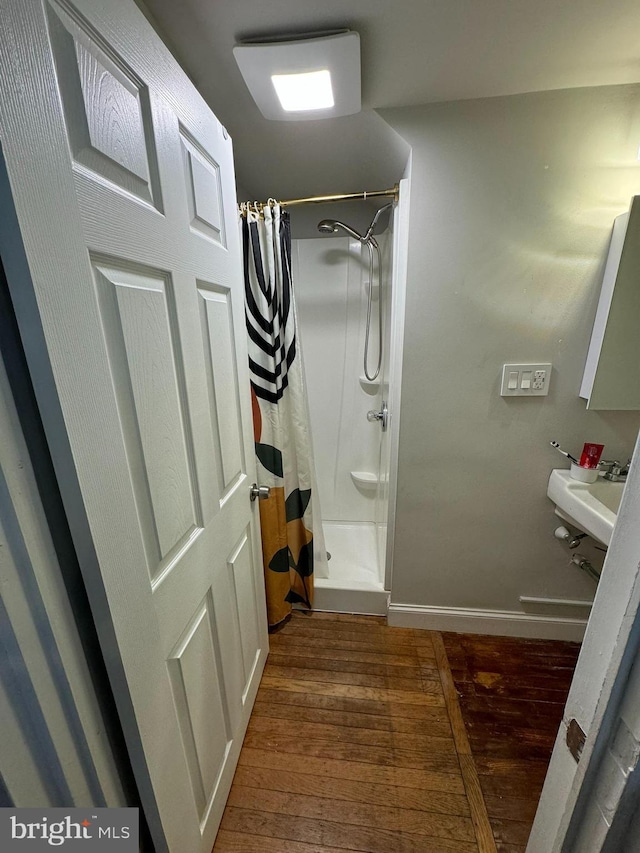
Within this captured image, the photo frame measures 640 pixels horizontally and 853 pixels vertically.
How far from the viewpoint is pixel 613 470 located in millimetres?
1326

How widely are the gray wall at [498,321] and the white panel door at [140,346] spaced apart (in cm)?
80

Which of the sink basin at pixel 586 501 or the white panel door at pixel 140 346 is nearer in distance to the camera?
the white panel door at pixel 140 346

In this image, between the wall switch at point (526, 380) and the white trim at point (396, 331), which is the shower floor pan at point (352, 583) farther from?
the wall switch at point (526, 380)

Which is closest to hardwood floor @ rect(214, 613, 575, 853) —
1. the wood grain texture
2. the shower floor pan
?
the wood grain texture

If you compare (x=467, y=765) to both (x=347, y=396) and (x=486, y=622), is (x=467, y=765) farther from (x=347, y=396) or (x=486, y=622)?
(x=347, y=396)

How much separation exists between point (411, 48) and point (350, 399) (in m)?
1.57

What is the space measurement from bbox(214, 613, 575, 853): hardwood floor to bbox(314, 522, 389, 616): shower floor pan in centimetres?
11

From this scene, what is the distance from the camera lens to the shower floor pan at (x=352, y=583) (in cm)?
170

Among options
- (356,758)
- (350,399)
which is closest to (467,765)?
(356,758)

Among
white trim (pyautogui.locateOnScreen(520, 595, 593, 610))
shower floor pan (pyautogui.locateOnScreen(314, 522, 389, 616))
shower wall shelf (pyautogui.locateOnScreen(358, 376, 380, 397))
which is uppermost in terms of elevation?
shower wall shelf (pyautogui.locateOnScreen(358, 376, 380, 397))

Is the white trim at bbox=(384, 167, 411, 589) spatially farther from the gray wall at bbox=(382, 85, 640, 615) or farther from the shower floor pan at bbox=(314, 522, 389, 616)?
the shower floor pan at bbox=(314, 522, 389, 616)

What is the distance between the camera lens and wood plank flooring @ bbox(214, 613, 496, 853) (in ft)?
3.20

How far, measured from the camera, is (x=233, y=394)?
40.9 inches

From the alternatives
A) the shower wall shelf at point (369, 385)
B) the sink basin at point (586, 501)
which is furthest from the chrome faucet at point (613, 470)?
the shower wall shelf at point (369, 385)
